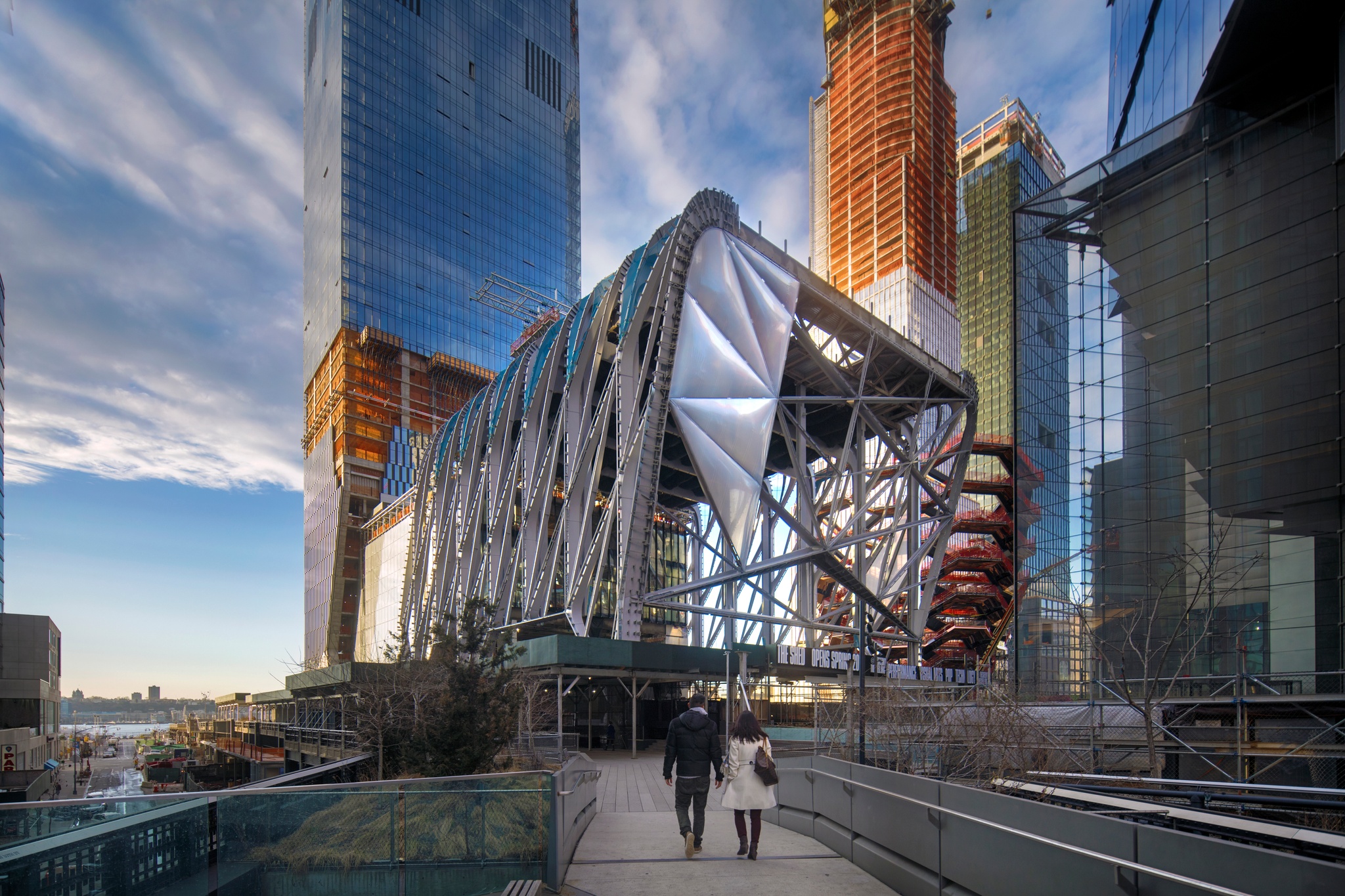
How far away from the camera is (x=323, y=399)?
110125 millimetres

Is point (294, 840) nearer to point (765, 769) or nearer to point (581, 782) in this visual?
point (765, 769)

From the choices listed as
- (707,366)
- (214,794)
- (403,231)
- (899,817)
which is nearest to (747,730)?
(899,817)

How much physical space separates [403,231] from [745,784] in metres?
113

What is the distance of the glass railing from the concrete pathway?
0.96m

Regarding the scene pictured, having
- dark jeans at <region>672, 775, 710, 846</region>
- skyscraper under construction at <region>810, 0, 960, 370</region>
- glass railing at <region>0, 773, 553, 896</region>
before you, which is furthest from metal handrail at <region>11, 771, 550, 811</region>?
skyscraper under construction at <region>810, 0, 960, 370</region>

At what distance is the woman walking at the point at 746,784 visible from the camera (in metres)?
9.57

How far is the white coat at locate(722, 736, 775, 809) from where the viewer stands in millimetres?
9562

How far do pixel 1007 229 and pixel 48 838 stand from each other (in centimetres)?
17358

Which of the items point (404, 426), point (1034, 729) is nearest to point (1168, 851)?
point (1034, 729)

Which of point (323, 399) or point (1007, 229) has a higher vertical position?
point (1007, 229)

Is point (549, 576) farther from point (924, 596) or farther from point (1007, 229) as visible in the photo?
point (1007, 229)

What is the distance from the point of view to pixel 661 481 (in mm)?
57188

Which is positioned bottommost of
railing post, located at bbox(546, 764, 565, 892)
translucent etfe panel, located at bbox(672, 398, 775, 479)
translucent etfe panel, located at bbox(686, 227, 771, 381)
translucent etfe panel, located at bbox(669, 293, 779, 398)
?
railing post, located at bbox(546, 764, 565, 892)

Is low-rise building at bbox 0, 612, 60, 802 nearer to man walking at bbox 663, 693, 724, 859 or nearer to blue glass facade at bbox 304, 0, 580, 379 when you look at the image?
blue glass facade at bbox 304, 0, 580, 379
